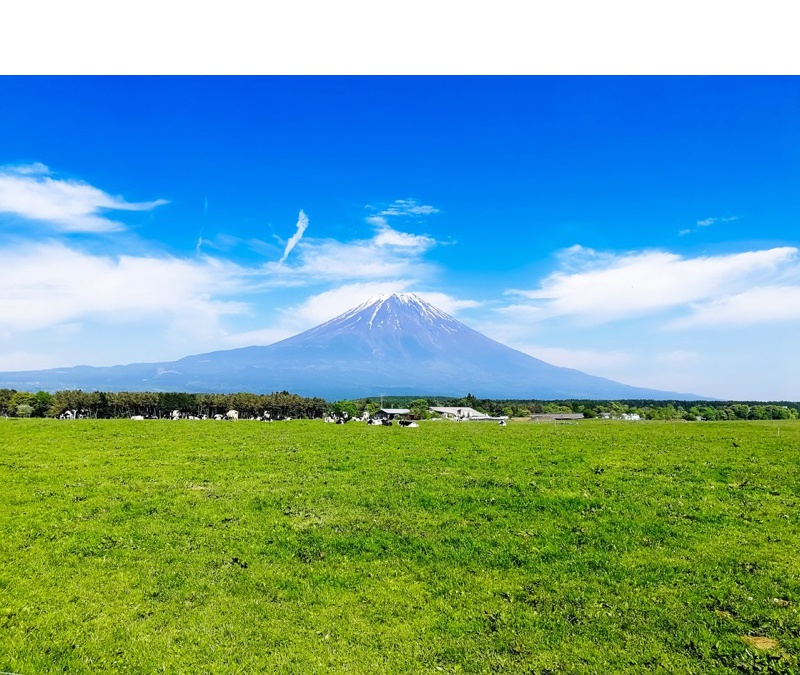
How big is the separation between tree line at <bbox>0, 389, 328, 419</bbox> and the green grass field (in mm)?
75015

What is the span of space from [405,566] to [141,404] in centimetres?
8979

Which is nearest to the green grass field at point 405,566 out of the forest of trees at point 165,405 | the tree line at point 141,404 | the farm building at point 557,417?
the farm building at point 557,417

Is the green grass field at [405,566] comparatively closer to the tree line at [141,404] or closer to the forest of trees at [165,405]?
the forest of trees at [165,405]

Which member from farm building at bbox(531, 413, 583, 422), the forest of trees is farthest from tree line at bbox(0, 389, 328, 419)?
farm building at bbox(531, 413, 583, 422)

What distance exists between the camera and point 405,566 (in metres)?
8.73

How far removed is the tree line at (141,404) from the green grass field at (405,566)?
75.0 m

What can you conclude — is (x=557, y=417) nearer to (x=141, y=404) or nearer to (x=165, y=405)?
(x=165, y=405)

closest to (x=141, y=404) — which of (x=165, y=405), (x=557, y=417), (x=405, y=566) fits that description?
(x=165, y=405)

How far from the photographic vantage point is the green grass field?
20.7 ft

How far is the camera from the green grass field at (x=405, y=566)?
6301mm

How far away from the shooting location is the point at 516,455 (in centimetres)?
1638

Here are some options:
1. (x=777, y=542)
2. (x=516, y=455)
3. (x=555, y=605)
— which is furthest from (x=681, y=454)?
(x=555, y=605)

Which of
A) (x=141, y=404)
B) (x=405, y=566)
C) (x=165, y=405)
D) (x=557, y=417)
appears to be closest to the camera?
(x=405, y=566)

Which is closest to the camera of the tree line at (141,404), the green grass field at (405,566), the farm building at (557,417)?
the green grass field at (405,566)
